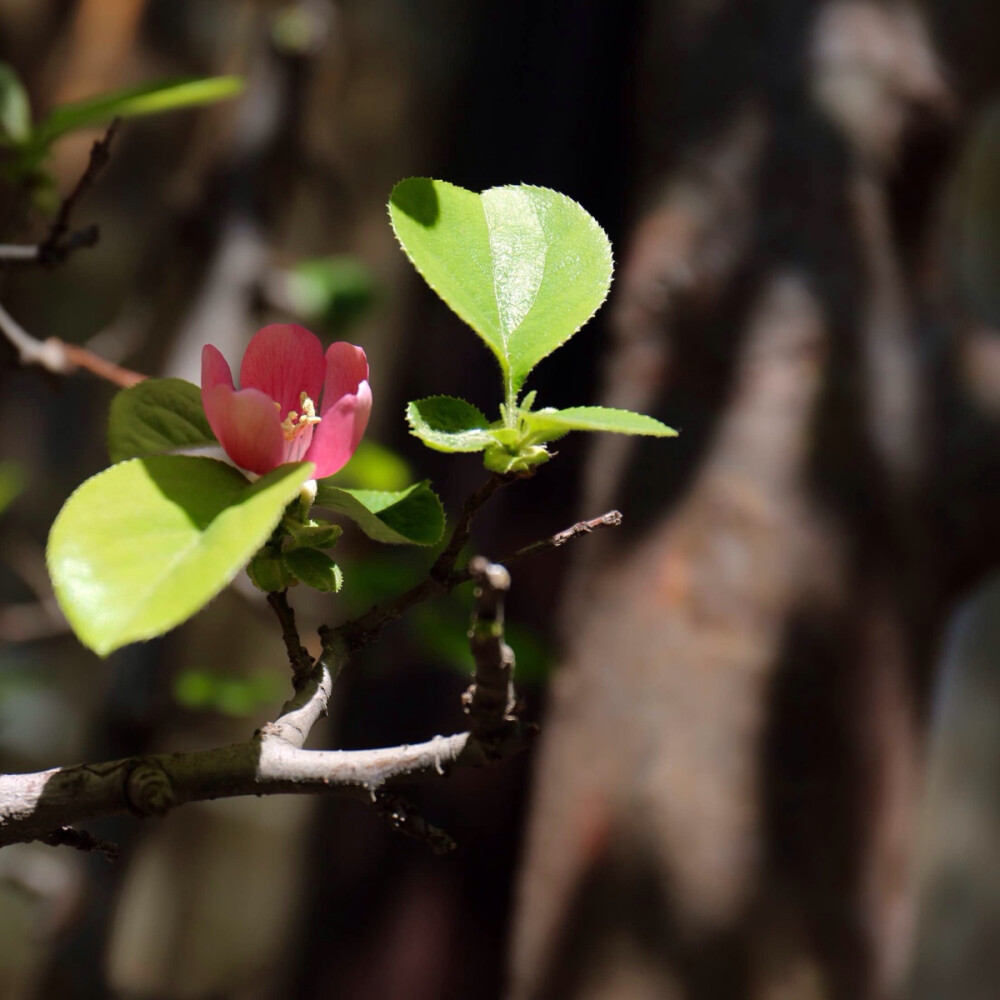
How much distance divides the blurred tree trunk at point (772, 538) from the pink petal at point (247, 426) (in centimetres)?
Answer: 76

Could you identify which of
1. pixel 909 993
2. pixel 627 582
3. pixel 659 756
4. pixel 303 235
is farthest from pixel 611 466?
pixel 909 993

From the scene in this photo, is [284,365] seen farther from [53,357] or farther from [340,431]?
[53,357]

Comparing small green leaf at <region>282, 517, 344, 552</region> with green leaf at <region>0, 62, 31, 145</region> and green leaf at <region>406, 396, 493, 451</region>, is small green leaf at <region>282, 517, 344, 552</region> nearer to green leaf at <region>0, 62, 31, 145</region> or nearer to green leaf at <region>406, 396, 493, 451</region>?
green leaf at <region>406, 396, 493, 451</region>

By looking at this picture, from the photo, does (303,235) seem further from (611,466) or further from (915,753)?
(915,753)

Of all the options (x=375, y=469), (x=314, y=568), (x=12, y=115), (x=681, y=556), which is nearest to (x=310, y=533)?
(x=314, y=568)

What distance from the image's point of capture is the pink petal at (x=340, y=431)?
247mm

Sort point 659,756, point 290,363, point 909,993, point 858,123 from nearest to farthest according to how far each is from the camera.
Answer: point 290,363 → point 659,756 → point 858,123 → point 909,993

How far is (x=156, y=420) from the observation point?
0.29 meters

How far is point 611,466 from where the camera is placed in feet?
3.50

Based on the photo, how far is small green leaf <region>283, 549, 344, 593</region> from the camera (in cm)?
26

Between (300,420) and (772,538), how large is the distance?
2.50ft

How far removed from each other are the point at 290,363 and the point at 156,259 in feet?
4.57

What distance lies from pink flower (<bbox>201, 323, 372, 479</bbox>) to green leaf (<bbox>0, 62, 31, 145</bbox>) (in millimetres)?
345

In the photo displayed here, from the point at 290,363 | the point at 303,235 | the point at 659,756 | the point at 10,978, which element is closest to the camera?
the point at 290,363
